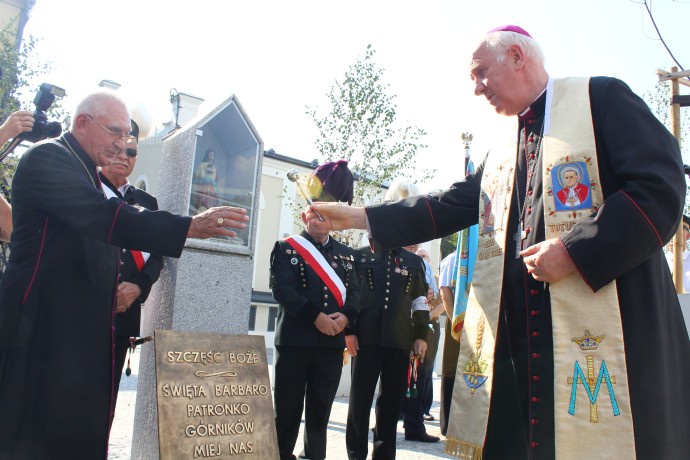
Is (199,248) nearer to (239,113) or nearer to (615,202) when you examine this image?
(239,113)

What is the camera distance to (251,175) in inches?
178

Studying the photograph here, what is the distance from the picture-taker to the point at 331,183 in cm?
518

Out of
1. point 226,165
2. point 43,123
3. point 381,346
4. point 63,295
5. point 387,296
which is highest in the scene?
point 43,123

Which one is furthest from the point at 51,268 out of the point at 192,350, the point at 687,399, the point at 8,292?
the point at 687,399

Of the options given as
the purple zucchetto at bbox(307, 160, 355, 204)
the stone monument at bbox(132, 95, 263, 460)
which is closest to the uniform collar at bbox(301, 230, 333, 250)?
the purple zucchetto at bbox(307, 160, 355, 204)

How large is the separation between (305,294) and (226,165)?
3.87 feet

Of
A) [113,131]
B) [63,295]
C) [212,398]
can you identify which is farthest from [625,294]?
[113,131]

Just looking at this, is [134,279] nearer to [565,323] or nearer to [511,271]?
[511,271]

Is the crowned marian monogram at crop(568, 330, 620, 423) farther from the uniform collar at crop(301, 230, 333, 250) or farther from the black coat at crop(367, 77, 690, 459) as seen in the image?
the uniform collar at crop(301, 230, 333, 250)

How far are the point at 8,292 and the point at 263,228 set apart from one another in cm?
2431

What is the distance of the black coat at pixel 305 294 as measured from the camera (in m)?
4.55

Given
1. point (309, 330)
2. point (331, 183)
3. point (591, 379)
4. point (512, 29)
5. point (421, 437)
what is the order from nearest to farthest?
point (591, 379) < point (512, 29) < point (309, 330) < point (331, 183) < point (421, 437)

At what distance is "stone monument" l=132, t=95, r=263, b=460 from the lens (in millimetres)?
3953

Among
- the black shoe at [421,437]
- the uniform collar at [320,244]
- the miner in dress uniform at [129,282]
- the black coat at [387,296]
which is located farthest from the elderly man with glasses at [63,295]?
the black shoe at [421,437]
